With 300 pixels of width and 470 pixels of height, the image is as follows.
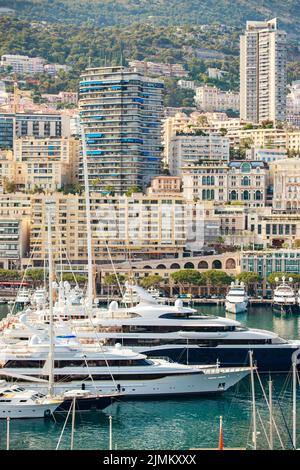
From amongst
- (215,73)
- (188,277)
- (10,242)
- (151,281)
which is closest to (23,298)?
(151,281)

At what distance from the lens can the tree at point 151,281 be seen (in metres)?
47.0

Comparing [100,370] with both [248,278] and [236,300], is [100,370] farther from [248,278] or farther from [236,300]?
[248,278]

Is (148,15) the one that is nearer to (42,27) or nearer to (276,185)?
(42,27)

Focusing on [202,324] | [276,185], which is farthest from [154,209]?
[202,324]

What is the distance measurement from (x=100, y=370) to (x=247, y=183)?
127ft

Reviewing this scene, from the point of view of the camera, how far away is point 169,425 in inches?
745

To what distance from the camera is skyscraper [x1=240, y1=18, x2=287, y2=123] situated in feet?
256

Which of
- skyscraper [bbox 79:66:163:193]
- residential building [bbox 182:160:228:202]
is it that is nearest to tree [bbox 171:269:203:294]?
residential building [bbox 182:160:228:202]

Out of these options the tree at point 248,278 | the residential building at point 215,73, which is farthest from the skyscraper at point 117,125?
the residential building at point 215,73

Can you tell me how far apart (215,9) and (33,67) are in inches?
1043

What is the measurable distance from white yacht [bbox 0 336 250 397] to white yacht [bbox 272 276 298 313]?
2167 centimetres

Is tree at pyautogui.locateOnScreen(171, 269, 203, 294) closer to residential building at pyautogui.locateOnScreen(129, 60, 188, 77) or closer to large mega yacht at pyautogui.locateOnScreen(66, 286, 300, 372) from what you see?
large mega yacht at pyautogui.locateOnScreen(66, 286, 300, 372)

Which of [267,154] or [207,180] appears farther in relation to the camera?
[267,154]

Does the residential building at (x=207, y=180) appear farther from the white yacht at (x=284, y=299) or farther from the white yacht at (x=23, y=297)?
the white yacht at (x=23, y=297)
